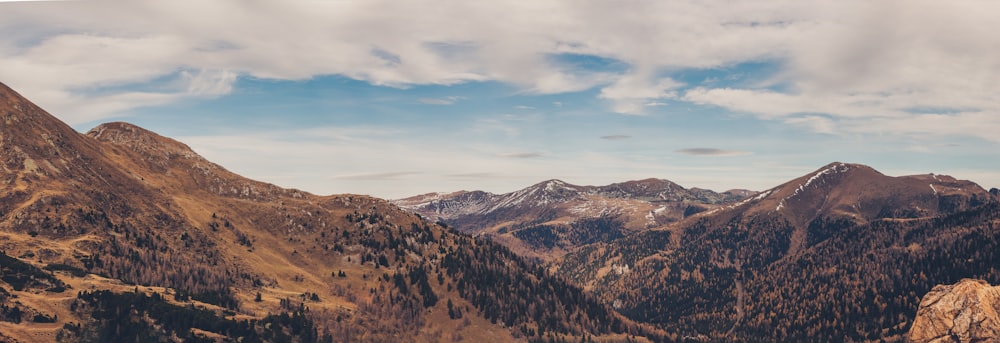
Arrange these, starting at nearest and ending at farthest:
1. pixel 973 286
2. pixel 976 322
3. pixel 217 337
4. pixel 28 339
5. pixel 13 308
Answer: pixel 976 322, pixel 973 286, pixel 28 339, pixel 13 308, pixel 217 337

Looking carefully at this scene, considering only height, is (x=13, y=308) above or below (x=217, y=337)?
above

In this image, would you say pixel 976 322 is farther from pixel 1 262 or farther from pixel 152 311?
pixel 1 262

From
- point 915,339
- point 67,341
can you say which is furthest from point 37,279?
point 915,339

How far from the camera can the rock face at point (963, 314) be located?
12012 centimetres

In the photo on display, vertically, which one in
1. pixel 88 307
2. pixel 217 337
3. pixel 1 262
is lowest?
pixel 217 337

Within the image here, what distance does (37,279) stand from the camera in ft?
616

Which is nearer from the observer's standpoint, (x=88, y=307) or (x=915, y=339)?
(x=915, y=339)

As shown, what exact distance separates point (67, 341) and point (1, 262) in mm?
48904

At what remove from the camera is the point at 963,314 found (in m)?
123

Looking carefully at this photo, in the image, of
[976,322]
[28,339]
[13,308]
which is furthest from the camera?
[13,308]

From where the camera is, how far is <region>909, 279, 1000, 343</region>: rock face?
120m

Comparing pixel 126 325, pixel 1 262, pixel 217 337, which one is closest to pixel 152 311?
pixel 126 325

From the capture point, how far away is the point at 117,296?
7549 inches

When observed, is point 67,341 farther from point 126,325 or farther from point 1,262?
point 1,262
